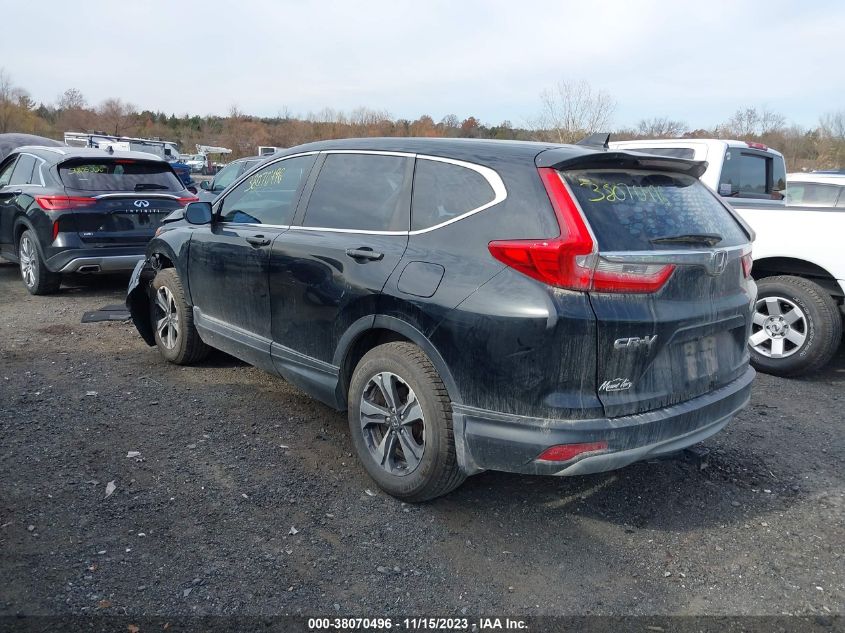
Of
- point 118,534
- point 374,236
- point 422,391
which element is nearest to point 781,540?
point 422,391

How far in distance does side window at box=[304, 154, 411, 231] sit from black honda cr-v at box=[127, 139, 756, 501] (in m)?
0.01

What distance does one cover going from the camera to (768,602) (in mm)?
2771

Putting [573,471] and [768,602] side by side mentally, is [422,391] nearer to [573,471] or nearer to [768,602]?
[573,471]

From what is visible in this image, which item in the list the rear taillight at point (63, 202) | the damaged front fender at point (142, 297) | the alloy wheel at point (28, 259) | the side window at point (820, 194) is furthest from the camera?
the side window at point (820, 194)

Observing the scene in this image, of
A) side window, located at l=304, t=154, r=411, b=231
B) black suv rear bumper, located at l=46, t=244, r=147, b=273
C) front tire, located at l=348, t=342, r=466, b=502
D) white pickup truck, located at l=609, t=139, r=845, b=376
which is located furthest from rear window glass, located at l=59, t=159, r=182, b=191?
white pickup truck, located at l=609, t=139, r=845, b=376

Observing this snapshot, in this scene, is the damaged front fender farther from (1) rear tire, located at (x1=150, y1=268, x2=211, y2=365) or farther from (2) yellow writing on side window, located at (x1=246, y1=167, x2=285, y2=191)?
(2) yellow writing on side window, located at (x1=246, y1=167, x2=285, y2=191)

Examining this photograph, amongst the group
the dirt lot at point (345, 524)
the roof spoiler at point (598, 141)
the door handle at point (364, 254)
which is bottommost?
the dirt lot at point (345, 524)

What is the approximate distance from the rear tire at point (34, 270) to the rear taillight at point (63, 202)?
483 millimetres

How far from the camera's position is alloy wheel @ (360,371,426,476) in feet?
10.8

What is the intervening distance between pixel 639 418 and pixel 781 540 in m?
1.07

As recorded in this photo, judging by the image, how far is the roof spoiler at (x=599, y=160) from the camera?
120 inches

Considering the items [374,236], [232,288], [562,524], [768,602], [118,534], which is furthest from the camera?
[232,288]

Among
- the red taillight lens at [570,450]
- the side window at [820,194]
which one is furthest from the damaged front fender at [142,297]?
the side window at [820,194]

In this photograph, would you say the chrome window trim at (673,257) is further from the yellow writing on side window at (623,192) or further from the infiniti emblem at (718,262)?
the yellow writing on side window at (623,192)
